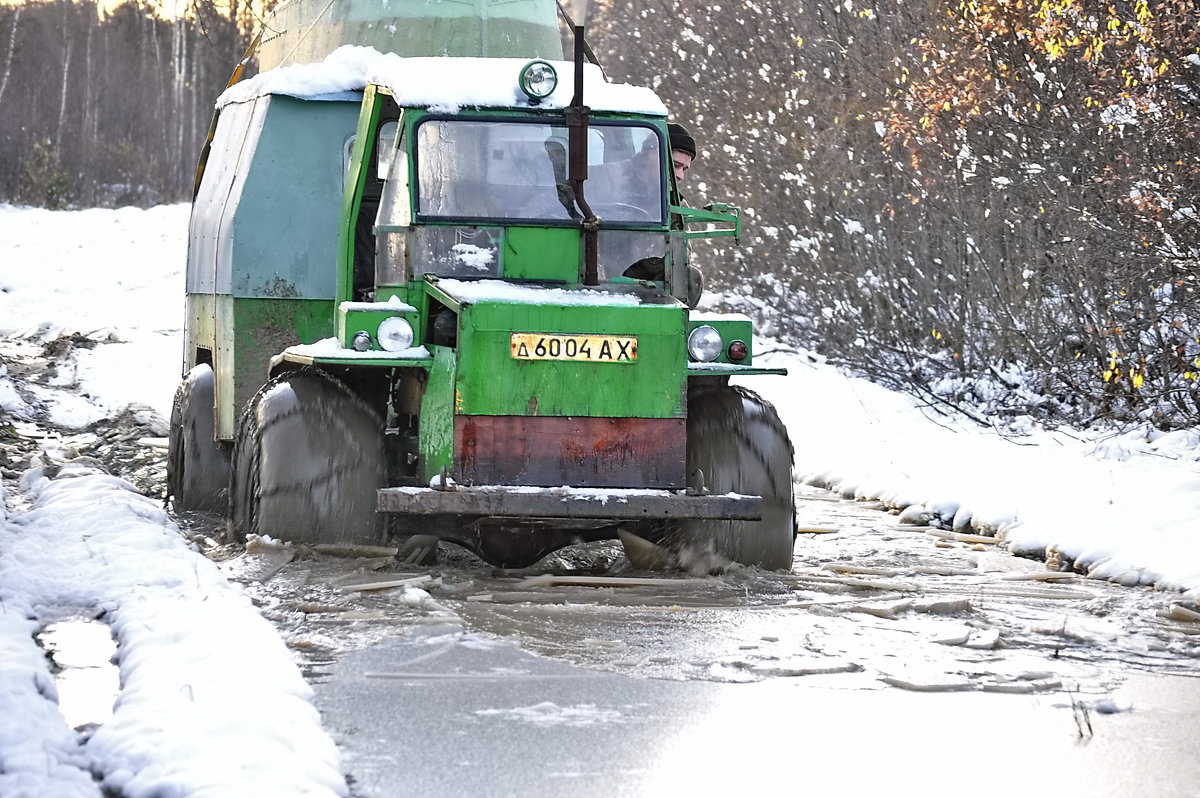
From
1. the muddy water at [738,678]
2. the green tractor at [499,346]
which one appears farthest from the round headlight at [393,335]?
the muddy water at [738,678]

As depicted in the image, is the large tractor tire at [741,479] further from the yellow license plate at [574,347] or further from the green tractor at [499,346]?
the yellow license plate at [574,347]

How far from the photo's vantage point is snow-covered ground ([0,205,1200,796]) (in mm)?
4816

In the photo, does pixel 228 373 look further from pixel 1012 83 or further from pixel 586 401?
pixel 1012 83

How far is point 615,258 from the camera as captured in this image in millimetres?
9172

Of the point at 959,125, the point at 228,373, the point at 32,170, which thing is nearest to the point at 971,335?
the point at 959,125

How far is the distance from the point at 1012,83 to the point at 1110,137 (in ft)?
5.19

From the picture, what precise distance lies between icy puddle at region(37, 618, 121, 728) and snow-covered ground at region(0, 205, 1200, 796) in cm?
7

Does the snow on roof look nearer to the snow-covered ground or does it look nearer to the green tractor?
the green tractor

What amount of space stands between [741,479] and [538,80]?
2.32 meters

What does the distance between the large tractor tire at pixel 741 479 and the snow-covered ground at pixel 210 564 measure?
5.43ft

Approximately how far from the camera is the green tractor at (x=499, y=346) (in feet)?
27.0

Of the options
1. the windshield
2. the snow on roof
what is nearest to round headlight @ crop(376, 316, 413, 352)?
the windshield

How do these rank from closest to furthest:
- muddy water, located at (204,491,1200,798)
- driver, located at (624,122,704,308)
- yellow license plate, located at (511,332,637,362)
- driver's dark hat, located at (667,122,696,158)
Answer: muddy water, located at (204,491,1200,798)
yellow license plate, located at (511,332,637,362)
driver, located at (624,122,704,308)
driver's dark hat, located at (667,122,696,158)

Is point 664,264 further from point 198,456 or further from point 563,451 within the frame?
point 198,456
